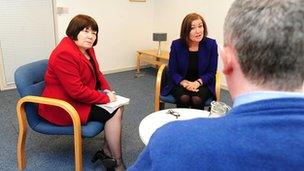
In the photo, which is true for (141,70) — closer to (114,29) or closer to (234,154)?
(114,29)

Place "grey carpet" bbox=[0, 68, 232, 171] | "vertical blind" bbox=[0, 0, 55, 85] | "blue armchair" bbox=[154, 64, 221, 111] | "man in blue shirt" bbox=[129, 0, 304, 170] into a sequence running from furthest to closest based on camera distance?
"vertical blind" bbox=[0, 0, 55, 85] < "blue armchair" bbox=[154, 64, 221, 111] < "grey carpet" bbox=[0, 68, 232, 171] < "man in blue shirt" bbox=[129, 0, 304, 170]

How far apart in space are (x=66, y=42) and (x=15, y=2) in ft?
6.83

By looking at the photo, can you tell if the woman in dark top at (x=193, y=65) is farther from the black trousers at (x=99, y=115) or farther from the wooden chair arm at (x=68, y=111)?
the wooden chair arm at (x=68, y=111)

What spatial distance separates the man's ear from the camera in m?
0.65

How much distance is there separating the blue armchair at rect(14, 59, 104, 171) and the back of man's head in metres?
1.34

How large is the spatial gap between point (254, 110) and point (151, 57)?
439 cm

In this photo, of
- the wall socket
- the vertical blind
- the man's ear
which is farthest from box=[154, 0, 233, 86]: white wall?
the man's ear

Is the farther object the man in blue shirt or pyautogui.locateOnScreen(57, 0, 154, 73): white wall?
pyautogui.locateOnScreen(57, 0, 154, 73): white wall

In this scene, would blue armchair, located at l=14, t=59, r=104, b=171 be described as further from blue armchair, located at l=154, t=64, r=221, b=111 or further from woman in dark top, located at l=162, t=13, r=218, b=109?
woman in dark top, located at l=162, t=13, r=218, b=109

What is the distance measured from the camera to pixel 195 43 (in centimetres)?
263

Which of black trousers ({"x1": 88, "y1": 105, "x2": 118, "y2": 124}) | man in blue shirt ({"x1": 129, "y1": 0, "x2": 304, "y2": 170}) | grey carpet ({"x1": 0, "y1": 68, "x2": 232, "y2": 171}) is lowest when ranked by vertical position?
grey carpet ({"x1": 0, "y1": 68, "x2": 232, "y2": 171})

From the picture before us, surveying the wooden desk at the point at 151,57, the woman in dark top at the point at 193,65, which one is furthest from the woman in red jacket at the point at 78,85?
the wooden desk at the point at 151,57

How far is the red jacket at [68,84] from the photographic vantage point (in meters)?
1.88

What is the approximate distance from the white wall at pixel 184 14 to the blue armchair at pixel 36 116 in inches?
88.6
